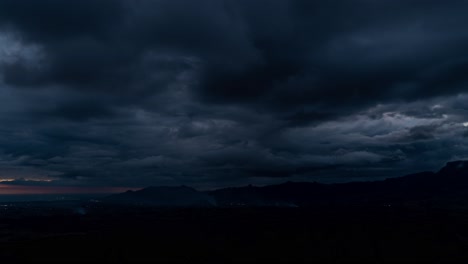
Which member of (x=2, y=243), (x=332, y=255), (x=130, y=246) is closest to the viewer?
(x=332, y=255)

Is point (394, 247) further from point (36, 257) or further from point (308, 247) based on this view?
point (36, 257)

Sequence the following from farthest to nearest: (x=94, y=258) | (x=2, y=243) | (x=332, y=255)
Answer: (x=2, y=243) < (x=332, y=255) < (x=94, y=258)

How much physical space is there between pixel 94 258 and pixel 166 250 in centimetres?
3071

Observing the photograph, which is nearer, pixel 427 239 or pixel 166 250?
pixel 166 250

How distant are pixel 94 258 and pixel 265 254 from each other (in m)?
71.0

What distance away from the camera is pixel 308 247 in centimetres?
18075

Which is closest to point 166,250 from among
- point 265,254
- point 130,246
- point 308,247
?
point 130,246

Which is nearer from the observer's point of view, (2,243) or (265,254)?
(265,254)

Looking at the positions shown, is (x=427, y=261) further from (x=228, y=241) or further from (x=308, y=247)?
(x=228, y=241)

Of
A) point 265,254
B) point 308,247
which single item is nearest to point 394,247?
point 308,247

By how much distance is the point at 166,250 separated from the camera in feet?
558

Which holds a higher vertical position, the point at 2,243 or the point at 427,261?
the point at 2,243

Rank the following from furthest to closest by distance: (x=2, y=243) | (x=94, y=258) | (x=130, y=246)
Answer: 1. (x=2, y=243)
2. (x=130, y=246)
3. (x=94, y=258)

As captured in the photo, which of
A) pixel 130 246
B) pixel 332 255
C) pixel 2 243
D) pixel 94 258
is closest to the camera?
pixel 94 258
